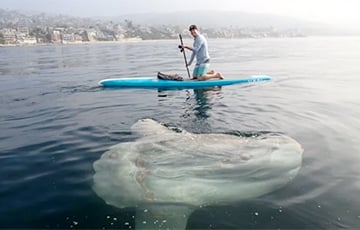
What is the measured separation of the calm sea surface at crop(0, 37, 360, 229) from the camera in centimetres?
634

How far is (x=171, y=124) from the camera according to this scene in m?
12.1

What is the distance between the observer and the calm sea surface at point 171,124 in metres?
6.34

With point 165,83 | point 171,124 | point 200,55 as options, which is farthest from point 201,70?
point 171,124

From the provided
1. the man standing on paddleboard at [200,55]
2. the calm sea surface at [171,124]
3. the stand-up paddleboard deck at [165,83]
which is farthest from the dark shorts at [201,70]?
the calm sea surface at [171,124]

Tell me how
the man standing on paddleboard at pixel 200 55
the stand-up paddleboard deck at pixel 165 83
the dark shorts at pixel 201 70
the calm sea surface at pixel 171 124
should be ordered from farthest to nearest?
the dark shorts at pixel 201 70 → the stand-up paddleboard deck at pixel 165 83 → the man standing on paddleboard at pixel 200 55 → the calm sea surface at pixel 171 124

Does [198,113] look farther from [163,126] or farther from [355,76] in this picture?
[355,76]

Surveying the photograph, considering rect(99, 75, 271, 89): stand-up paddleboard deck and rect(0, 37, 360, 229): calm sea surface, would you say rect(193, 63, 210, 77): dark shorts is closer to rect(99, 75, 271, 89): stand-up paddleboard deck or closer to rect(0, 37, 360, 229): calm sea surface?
rect(99, 75, 271, 89): stand-up paddleboard deck

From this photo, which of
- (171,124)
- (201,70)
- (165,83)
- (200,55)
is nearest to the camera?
(171,124)

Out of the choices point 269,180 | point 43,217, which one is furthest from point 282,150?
point 43,217

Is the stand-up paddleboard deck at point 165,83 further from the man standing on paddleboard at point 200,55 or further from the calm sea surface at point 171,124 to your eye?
the man standing on paddleboard at point 200,55

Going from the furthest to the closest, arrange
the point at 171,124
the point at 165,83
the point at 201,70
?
the point at 201,70, the point at 165,83, the point at 171,124

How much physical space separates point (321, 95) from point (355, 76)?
27.9 feet

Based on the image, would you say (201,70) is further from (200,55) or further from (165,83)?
(165,83)

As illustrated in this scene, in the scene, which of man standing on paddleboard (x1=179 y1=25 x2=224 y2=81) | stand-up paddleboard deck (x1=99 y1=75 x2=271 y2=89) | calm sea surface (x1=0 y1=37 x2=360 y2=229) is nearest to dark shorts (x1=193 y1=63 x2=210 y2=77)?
man standing on paddleboard (x1=179 y1=25 x2=224 y2=81)
